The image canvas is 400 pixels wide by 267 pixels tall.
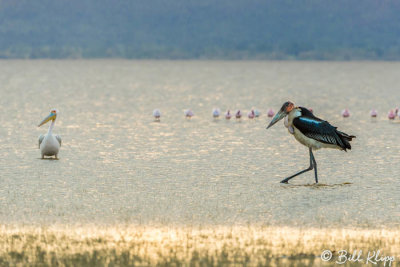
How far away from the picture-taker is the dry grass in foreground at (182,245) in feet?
33.8

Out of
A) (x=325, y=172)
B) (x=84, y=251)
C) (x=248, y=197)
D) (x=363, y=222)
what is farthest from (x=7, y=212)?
(x=325, y=172)

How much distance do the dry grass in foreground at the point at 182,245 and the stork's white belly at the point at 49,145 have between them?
697 cm

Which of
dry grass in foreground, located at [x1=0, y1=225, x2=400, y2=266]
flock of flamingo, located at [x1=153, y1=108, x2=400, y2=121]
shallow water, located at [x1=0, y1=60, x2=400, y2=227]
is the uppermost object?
flock of flamingo, located at [x1=153, y1=108, x2=400, y2=121]

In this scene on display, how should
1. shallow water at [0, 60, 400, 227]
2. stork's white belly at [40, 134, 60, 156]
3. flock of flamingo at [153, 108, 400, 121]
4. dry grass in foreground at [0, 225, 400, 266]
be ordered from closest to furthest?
dry grass in foreground at [0, 225, 400, 266] → shallow water at [0, 60, 400, 227] → stork's white belly at [40, 134, 60, 156] → flock of flamingo at [153, 108, 400, 121]

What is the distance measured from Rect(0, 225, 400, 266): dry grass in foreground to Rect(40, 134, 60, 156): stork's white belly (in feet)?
22.9

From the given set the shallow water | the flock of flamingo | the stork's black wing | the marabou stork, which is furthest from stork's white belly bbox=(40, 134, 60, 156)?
the flock of flamingo

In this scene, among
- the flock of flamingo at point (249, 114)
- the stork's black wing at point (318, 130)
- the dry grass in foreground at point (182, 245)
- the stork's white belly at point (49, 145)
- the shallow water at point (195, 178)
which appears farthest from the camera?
the flock of flamingo at point (249, 114)

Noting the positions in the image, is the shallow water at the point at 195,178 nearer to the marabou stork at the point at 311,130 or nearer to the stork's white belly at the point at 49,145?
the stork's white belly at the point at 49,145

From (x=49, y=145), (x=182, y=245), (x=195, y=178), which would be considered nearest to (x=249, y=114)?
(x=49, y=145)

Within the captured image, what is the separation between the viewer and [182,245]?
11.1m

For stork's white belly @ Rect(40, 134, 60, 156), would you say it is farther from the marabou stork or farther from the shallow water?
the marabou stork

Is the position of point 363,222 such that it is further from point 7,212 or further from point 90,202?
point 7,212

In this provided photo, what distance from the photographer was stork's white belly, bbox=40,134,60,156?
18953 mm

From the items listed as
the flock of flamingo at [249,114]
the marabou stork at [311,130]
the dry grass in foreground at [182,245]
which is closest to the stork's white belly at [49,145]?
the marabou stork at [311,130]
